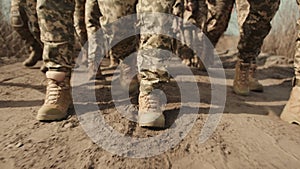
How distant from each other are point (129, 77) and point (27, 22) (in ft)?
5.47

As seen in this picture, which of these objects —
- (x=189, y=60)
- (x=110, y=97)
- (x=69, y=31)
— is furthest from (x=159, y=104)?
(x=189, y=60)

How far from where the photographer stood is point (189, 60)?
3.73 meters

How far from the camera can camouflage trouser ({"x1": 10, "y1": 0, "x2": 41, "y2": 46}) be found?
2.71 metres

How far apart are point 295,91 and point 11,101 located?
193 centimetres

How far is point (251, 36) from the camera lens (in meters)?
2.33

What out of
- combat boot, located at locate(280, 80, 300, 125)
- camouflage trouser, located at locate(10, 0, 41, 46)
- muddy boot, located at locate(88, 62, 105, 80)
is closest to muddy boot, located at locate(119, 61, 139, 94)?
muddy boot, located at locate(88, 62, 105, 80)

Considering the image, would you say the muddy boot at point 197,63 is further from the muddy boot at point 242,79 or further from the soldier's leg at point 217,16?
the muddy boot at point 242,79

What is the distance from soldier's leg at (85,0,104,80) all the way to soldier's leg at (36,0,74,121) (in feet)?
2.76

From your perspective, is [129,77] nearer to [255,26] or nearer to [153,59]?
[153,59]

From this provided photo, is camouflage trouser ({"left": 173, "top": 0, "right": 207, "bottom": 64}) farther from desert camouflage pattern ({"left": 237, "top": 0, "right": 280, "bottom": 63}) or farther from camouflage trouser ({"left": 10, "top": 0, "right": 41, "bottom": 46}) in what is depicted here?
camouflage trouser ({"left": 10, "top": 0, "right": 41, "bottom": 46})

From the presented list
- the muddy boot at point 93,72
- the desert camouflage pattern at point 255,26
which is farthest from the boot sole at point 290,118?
the muddy boot at point 93,72

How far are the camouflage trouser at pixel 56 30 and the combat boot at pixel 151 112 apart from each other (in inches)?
20.7

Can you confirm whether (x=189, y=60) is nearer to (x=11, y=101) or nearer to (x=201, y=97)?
(x=201, y=97)

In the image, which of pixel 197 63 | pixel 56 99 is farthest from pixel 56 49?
pixel 197 63
